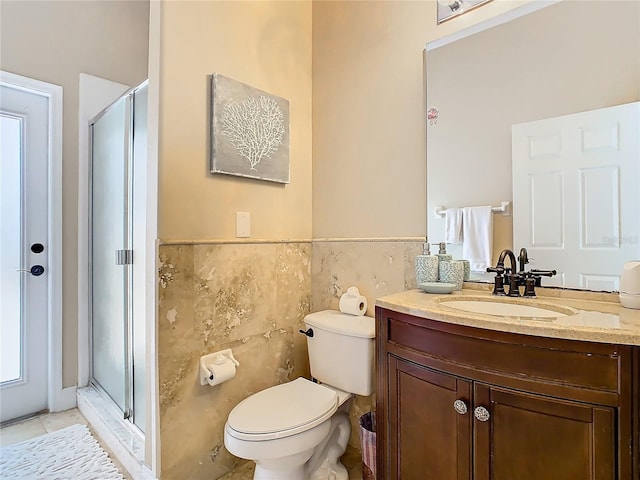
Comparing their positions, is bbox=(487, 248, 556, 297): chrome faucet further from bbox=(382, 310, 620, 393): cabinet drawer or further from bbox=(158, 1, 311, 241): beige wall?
bbox=(158, 1, 311, 241): beige wall

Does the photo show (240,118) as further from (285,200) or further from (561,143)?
(561,143)

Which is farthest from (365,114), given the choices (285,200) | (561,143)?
(561,143)

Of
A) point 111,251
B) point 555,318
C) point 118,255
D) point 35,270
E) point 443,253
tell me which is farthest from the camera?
point 35,270

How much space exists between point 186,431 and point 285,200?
119 cm

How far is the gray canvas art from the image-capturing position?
1.60m

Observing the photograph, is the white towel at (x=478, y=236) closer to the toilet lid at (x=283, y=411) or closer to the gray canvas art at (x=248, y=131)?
the toilet lid at (x=283, y=411)

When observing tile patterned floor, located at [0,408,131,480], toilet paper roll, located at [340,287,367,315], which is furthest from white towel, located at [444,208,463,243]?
tile patterned floor, located at [0,408,131,480]

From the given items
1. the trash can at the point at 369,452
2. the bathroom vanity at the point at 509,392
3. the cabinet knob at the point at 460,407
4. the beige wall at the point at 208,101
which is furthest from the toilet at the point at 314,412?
the beige wall at the point at 208,101

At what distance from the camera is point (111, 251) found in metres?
2.11

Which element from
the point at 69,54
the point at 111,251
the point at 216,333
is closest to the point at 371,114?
the point at 216,333

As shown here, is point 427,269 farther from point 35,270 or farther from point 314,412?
point 35,270

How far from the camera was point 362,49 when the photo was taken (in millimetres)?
1852

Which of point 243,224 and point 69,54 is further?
point 69,54

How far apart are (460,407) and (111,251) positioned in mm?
2037
